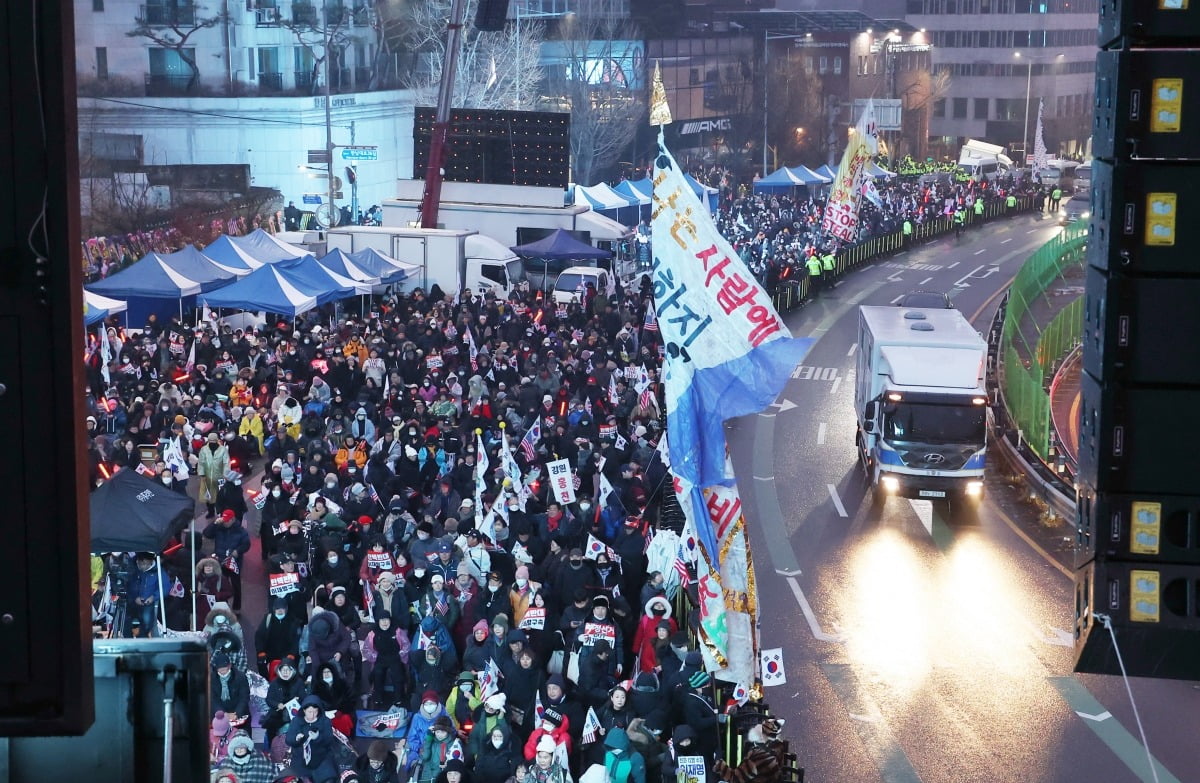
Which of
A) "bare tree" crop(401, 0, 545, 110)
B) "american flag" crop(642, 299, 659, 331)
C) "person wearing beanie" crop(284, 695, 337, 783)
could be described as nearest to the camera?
"person wearing beanie" crop(284, 695, 337, 783)

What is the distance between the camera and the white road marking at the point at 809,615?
17859 millimetres

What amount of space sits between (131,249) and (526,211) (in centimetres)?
1268

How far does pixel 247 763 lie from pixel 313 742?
1.86 ft

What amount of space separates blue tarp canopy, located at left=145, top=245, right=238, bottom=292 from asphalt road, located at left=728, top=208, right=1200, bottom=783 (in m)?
11.7

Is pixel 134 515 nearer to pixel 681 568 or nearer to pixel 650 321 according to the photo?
pixel 681 568

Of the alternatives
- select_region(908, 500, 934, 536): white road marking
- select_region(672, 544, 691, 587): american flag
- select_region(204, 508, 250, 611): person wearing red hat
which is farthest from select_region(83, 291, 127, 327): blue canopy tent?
select_region(672, 544, 691, 587): american flag

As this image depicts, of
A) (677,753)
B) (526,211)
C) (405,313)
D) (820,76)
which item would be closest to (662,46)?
(820,76)

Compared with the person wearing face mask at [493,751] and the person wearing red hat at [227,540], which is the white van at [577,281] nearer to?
the person wearing red hat at [227,540]

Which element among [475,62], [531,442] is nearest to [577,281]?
[531,442]

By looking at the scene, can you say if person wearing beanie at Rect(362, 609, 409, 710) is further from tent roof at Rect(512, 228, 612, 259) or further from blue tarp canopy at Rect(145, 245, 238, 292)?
tent roof at Rect(512, 228, 612, 259)

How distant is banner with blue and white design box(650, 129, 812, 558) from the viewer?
11.9 metres

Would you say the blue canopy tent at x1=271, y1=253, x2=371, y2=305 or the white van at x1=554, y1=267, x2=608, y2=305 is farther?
the white van at x1=554, y1=267, x2=608, y2=305

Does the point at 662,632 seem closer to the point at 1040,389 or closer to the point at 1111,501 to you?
the point at 1111,501

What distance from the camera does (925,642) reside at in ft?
58.2
